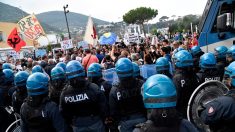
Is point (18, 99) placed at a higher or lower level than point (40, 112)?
lower

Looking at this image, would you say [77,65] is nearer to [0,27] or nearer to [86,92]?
[86,92]

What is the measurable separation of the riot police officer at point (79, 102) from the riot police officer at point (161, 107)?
202 centimetres

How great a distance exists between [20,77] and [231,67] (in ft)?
12.4

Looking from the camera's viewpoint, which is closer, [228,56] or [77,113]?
[77,113]

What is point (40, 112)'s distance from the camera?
13.8 feet

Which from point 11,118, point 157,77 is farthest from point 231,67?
point 11,118

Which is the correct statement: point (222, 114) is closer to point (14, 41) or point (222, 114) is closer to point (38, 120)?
point (38, 120)

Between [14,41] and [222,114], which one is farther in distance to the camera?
[14,41]

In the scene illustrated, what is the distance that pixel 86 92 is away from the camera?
458 centimetres

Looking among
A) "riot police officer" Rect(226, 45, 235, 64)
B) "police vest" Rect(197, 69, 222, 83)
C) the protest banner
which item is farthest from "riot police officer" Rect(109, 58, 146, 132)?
the protest banner

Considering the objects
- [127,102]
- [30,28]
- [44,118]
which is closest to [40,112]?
[44,118]

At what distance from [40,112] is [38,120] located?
0.12 metres

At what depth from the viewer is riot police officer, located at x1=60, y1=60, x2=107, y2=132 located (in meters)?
4.56

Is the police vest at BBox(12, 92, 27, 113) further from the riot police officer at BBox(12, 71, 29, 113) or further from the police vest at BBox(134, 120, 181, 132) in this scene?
the police vest at BBox(134, 120, 181, 132)
